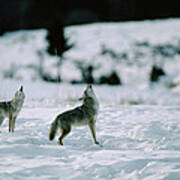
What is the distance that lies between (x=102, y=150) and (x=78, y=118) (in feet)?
3.24

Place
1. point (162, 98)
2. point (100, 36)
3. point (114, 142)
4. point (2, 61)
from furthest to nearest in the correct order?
point (100, 36) → point (2, 61) → point (162, 98) → point (114, 142)

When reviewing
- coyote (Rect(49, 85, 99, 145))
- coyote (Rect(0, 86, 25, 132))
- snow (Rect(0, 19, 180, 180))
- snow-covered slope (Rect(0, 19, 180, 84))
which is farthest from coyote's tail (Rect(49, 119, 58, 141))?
snow-covered slope (Rect(0, 19, 180, 84))

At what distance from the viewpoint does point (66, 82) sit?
24.0 metres

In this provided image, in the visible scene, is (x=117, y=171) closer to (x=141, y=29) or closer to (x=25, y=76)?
(x=25, y=76)

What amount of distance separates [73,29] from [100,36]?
2912 mm

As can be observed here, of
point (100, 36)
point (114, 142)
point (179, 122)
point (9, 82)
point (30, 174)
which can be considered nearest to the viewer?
point (30, 174)

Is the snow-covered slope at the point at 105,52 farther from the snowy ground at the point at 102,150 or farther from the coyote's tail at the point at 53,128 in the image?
the coyote's tail at the point at 53,128

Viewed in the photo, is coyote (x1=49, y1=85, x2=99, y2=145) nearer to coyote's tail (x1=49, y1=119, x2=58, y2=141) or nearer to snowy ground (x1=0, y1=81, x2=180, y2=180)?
coyote's tail (x1=49, y1=119, x2=58, y2=141)

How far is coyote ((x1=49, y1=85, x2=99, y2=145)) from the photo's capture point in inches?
245

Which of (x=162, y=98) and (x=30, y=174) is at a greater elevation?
(x=162, y=98)

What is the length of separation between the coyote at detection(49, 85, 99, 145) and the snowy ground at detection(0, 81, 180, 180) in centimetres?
28

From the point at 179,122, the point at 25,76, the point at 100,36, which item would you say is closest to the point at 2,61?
the point at 25,76

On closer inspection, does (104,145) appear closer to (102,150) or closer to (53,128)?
(102,150)

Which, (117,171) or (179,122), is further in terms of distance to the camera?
(179,122)
